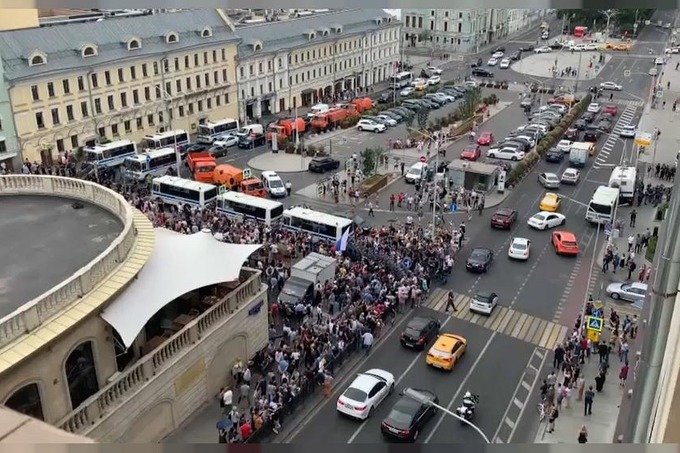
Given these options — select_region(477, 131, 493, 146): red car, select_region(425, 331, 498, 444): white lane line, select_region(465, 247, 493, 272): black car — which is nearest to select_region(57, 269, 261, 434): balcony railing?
select_region(425, 331, 498, 444): white lane line

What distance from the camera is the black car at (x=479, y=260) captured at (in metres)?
36.8

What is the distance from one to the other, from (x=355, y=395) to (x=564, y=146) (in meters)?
43.3

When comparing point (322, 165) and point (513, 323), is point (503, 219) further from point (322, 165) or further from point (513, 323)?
point (322, 165)

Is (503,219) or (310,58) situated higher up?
(310,58)

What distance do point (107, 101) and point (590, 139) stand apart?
45.2 metres

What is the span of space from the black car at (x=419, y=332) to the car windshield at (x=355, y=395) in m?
4.95

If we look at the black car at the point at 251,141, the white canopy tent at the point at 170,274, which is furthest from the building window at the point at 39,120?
the white canopy tent at the point at 170,274

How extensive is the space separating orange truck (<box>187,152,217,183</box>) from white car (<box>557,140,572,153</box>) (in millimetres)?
30842

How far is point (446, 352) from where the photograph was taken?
2786cm

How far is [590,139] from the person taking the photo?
64.6 m

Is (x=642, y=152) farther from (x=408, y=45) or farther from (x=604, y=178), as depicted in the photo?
(x=408, y=45)

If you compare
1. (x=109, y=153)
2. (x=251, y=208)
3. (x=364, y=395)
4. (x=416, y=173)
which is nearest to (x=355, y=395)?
(x=364, y=395)

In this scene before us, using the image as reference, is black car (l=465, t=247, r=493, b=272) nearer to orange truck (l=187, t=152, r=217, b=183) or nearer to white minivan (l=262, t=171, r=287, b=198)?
white minivan (l=262, t=171, r=287, b=198)

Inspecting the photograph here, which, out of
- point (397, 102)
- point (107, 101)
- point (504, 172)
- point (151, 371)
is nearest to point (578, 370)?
point (151, 371)
